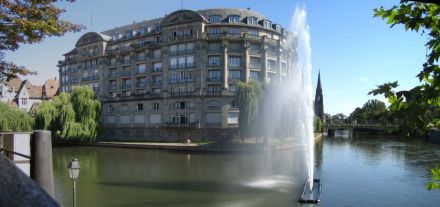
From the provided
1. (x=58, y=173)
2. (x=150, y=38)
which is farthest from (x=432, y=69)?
(x=150, y=38)

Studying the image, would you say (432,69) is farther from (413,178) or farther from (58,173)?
(58,173)

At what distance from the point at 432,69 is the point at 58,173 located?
33.6 metres

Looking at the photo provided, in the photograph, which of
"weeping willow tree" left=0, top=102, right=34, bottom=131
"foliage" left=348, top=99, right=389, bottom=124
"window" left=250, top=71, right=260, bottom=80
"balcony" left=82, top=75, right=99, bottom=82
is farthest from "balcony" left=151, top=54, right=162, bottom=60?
"foliage" left=348, top=99, right=389, bottom=124

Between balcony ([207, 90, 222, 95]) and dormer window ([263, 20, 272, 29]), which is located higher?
dormer window ([263, 20, 272, 29])

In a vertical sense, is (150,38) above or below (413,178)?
above

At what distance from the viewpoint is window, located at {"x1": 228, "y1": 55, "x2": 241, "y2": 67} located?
221ft

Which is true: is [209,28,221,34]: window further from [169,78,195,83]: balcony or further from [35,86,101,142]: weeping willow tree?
[35,86,101,142]: weeping willow tree

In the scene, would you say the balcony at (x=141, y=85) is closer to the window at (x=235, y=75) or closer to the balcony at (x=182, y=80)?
the balcony at (x=182, y=80)

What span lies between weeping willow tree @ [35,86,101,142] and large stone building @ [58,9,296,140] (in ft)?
39.4

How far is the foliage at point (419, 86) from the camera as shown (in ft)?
14.0

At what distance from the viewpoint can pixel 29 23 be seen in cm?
1066

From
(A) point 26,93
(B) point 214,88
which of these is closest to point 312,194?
(B) point 214,88

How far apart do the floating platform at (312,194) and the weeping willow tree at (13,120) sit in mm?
44466

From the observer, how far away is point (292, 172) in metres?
34.0
